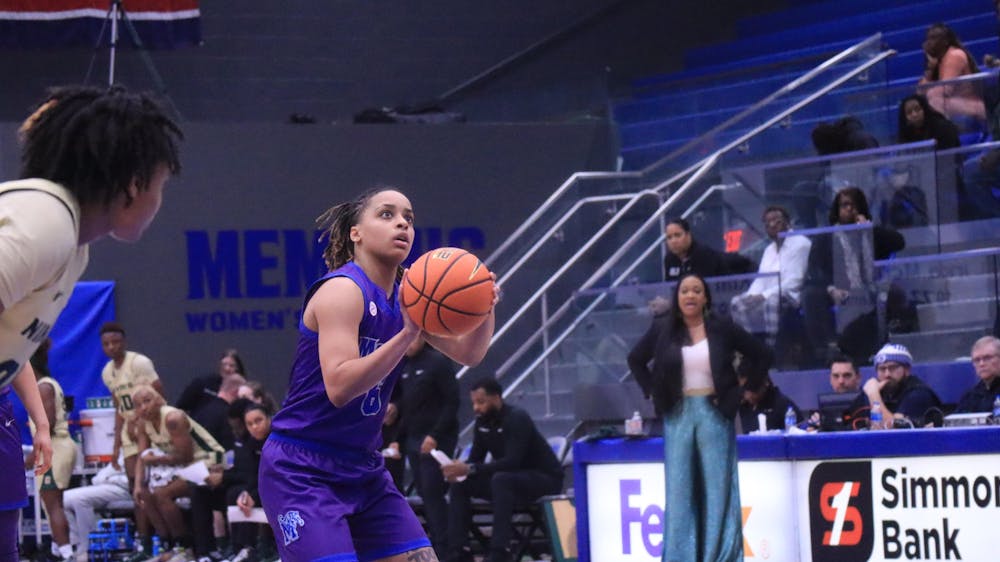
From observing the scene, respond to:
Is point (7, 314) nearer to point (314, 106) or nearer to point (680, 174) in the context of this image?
point (680, 174)

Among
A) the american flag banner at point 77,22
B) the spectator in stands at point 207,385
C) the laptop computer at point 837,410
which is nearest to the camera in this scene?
the laptop computer at point 837,410

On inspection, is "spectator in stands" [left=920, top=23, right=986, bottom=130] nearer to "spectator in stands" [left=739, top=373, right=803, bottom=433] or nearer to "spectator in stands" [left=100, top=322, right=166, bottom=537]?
"spectator in stands" [left=739, top=373, right=803, bottom=433]

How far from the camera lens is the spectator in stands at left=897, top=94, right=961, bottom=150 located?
11.9 meters

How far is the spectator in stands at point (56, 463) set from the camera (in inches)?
500

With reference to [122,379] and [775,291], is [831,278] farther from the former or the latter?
[122,379]

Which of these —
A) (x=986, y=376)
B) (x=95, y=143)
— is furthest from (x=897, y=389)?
(x=95, y=143)

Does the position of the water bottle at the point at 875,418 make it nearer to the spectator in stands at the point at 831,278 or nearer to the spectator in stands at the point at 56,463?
the spectator in stands at the point at 831,278

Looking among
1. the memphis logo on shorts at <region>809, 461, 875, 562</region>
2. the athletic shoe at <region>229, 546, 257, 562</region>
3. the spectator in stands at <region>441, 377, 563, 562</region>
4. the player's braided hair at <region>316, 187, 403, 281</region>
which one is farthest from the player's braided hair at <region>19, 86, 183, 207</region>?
the athletic shoe at <region>229, 546, 257, 562</region>

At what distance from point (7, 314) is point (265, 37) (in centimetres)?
1425

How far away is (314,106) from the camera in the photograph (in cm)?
1725

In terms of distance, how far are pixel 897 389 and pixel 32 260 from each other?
768 centimetres

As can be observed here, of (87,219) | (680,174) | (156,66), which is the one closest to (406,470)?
(680,174)

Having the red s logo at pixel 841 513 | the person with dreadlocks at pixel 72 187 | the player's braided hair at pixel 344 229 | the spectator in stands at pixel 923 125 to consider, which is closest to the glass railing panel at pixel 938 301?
the spectator in stands at pixel 923 125

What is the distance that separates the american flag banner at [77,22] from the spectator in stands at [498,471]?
20.8ft
